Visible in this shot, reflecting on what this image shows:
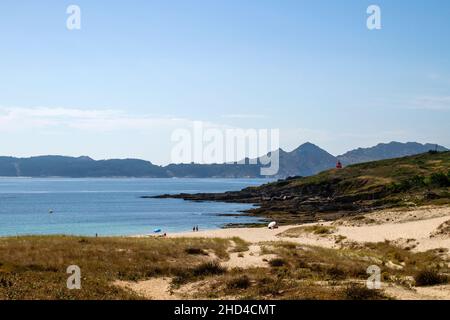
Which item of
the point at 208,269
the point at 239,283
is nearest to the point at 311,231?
the point at 208,269

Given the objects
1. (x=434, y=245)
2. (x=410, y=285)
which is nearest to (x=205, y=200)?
(x=434, y=245)

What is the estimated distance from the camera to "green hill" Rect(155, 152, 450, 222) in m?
112

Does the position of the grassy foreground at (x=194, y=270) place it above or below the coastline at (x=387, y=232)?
above

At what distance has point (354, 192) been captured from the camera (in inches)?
5797

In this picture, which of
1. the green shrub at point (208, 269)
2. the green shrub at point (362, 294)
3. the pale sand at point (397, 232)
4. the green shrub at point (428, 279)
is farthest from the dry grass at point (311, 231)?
the green shrub at point (362, 294)

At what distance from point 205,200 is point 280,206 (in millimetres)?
55336

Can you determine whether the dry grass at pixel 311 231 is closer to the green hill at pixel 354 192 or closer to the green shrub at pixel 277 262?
the green hill at pixel 354 192

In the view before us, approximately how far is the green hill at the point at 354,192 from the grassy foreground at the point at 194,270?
54.1 m

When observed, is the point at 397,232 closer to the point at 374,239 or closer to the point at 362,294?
the point at 374,239

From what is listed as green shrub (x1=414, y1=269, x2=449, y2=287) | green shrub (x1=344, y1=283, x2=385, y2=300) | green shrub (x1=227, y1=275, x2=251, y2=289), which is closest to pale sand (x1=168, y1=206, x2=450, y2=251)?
green shrub (x1=414, y1=269, x2=449, y2=287)

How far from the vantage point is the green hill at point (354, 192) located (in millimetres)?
111500

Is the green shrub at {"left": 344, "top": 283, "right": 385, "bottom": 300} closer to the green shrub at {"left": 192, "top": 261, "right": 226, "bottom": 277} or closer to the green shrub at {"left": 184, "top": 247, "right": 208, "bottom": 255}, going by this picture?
the green shrub at {"left": 192, "top": 261, "right": 226, "bottom": 277}
